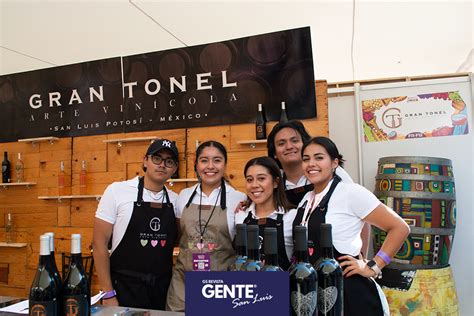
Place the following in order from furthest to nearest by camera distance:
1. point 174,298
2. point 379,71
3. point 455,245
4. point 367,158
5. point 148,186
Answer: point 379,71, point 367,158, point 455,245, point 148,186, point 174,298

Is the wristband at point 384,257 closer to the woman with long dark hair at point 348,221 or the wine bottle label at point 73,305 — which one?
the woman with long dark hair at point 348,221

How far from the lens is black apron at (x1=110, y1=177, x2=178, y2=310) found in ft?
6.55

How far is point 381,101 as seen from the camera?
3658mm

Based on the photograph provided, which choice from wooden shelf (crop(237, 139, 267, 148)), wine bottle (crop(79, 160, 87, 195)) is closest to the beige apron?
wooden shelf (crop(237, 139, 267, 148))

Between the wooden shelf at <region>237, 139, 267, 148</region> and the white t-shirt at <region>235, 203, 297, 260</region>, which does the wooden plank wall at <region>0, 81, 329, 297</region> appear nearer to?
the wooden shelf at <region>237, 139, 267, 148</region>

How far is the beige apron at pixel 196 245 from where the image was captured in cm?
192

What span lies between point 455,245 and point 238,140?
2033mm

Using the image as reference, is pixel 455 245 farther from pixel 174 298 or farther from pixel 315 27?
pixel 174 298

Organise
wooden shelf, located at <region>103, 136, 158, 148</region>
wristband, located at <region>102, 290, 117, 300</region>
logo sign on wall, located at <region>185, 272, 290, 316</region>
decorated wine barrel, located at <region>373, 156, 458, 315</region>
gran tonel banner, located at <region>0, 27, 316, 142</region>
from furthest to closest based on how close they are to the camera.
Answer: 1. wooden shelf, located at <region>103, 136, 158, 148</region>
2. gran tonel banner, located at <region>0, 27, 316, 142</region>
3. decorated wine barrel, located at <region>373, 156, 458, 315</region>
4. wristband, located at <region>102, 290, 117, 300</region>
5. logo sign on wall, located at <region>185, 272, 290, 316</region>

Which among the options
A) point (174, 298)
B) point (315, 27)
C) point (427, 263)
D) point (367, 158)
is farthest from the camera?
point (315, 27)

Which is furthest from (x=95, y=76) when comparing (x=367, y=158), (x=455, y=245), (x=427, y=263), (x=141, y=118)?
(x=455, y=245)

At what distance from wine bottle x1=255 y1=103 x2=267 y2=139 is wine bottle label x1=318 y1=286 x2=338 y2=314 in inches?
96.7

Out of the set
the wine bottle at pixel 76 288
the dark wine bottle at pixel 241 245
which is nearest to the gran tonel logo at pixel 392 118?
→ the dark wine bottle at pixel 241 245

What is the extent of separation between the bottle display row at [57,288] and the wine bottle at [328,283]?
70 cm
